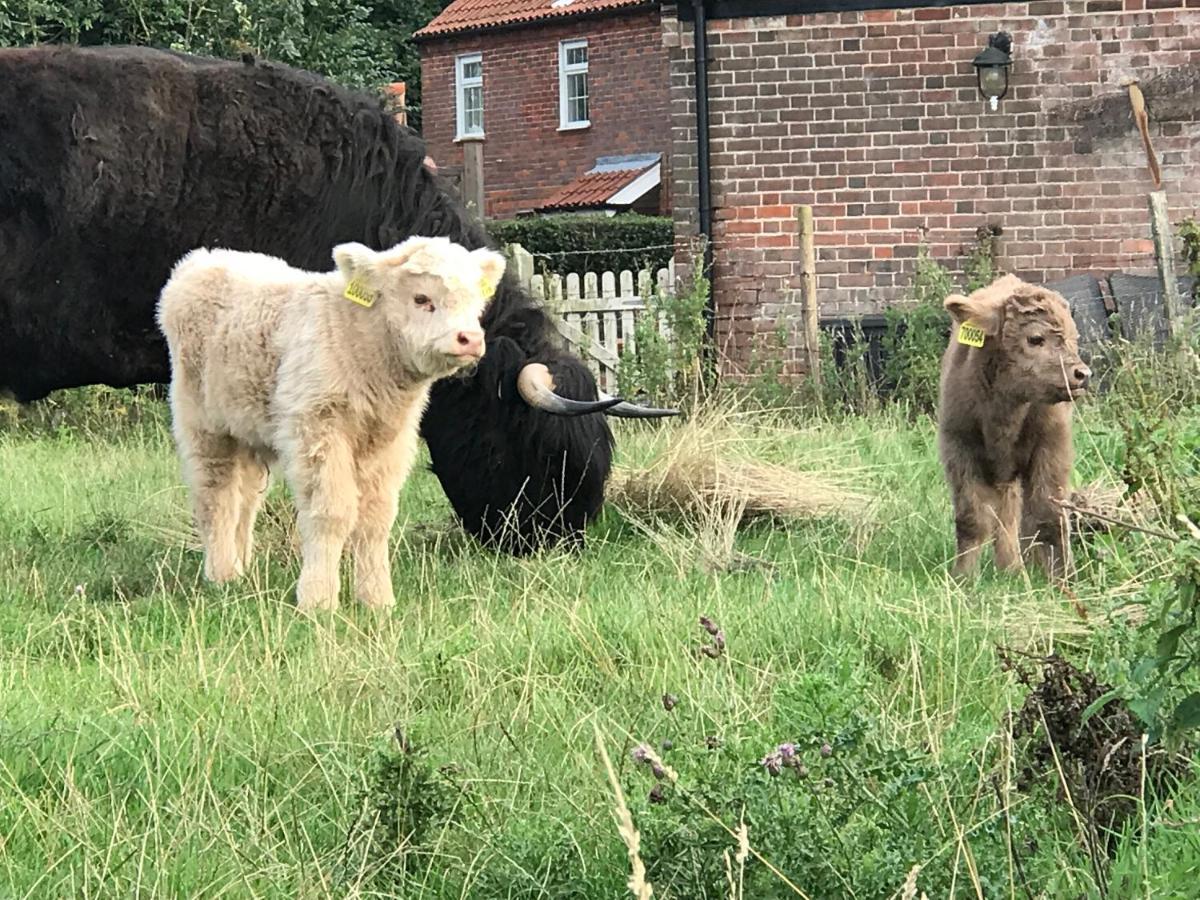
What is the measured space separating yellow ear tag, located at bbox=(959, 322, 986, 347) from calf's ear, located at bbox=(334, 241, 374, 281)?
2.30m

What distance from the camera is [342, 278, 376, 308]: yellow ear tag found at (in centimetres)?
621

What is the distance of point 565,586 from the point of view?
647cm

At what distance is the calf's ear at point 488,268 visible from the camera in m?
6.20

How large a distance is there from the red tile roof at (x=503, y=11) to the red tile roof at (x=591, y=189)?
305 cm

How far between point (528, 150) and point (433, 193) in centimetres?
2549

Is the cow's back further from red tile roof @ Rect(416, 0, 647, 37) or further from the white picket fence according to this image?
red tile roof @ Rect(416, 0, 647, 37)

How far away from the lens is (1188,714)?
10.6ft

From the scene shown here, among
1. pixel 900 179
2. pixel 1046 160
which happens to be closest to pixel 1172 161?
pixel 1046 160

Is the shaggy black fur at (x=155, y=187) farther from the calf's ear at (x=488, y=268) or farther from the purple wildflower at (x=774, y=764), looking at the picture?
the purple wildflower at (x=774, y=764)

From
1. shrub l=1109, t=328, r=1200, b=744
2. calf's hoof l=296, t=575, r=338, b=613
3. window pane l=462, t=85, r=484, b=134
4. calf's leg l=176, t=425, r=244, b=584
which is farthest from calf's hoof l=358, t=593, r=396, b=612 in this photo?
window pane l=462, t=85, r=484, b=134

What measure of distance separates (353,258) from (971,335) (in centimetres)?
240

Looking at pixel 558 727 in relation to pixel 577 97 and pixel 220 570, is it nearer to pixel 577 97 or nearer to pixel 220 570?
pixel 220 570

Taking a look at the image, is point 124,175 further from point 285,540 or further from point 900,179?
point 900,179

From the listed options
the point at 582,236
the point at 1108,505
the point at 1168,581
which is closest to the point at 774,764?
the point at 1168,581
